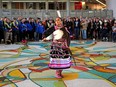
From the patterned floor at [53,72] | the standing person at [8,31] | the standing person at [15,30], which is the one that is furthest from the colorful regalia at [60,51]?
the standing person at [15,30]

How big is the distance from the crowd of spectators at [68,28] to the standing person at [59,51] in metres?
10.7

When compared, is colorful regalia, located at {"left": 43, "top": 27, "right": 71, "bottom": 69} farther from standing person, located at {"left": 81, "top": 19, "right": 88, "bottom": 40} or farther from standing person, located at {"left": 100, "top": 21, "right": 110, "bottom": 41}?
standing person, located at {"left": 81, "top": 19, "right": 88, "bottom": 40}

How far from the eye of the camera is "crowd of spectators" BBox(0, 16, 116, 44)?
2018 cm

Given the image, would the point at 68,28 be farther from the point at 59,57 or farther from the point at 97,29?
the point at 59,57

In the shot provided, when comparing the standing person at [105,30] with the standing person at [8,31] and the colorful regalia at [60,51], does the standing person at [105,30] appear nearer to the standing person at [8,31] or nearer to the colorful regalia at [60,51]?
the standing person at [8,31]

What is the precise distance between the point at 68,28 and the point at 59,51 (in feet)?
45.3

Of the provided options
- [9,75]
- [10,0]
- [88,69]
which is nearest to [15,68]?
[9,75]

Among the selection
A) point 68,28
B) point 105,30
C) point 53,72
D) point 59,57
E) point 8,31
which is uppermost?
point 59,57

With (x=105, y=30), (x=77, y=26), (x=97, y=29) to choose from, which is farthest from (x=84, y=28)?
(x=105, y=30)

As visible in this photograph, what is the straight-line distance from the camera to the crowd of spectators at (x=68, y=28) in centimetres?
2018

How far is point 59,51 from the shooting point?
891 centimetres

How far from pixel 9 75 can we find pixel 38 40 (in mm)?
12832

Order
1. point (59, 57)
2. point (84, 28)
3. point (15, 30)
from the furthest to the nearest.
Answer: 1. point (84, 28)
2. point (15, 30)
3. point (59, 57)

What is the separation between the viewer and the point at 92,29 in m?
23.1
